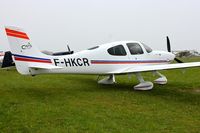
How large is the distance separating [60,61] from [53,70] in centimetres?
44

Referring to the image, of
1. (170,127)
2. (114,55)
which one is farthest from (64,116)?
(114,55)

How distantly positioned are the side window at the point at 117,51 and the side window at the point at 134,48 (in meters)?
Answer: 0.37

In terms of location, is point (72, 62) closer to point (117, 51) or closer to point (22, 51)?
point (22, 51)

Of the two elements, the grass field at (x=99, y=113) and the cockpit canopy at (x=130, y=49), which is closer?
the grass field at (x=99, y=113)

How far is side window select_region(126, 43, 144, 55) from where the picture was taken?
12430 millimetres

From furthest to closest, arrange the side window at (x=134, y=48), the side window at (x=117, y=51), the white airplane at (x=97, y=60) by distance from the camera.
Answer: the side window at (x=134, y=48)
the side window at (x=117, y=51)
the white airplane at (x=97, y=60)

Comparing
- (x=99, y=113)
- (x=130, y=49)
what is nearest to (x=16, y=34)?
(x=99, y=113)

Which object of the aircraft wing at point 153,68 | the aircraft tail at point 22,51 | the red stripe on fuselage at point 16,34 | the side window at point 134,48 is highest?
the red stripe on fuselage at point 16,34

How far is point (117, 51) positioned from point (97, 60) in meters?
1.05

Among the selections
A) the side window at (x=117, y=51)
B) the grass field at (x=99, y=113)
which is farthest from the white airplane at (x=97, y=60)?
the grass field at (x=99, y=113)

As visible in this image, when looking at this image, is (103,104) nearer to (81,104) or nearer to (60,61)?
(81,104)

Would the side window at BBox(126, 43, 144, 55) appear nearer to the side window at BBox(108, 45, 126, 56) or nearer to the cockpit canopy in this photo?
the cockpit canopy

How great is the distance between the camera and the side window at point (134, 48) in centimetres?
1243

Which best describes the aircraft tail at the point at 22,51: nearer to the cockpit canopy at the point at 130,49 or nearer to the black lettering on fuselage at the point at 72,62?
the black lettering on fuselage at the point at 72,62
